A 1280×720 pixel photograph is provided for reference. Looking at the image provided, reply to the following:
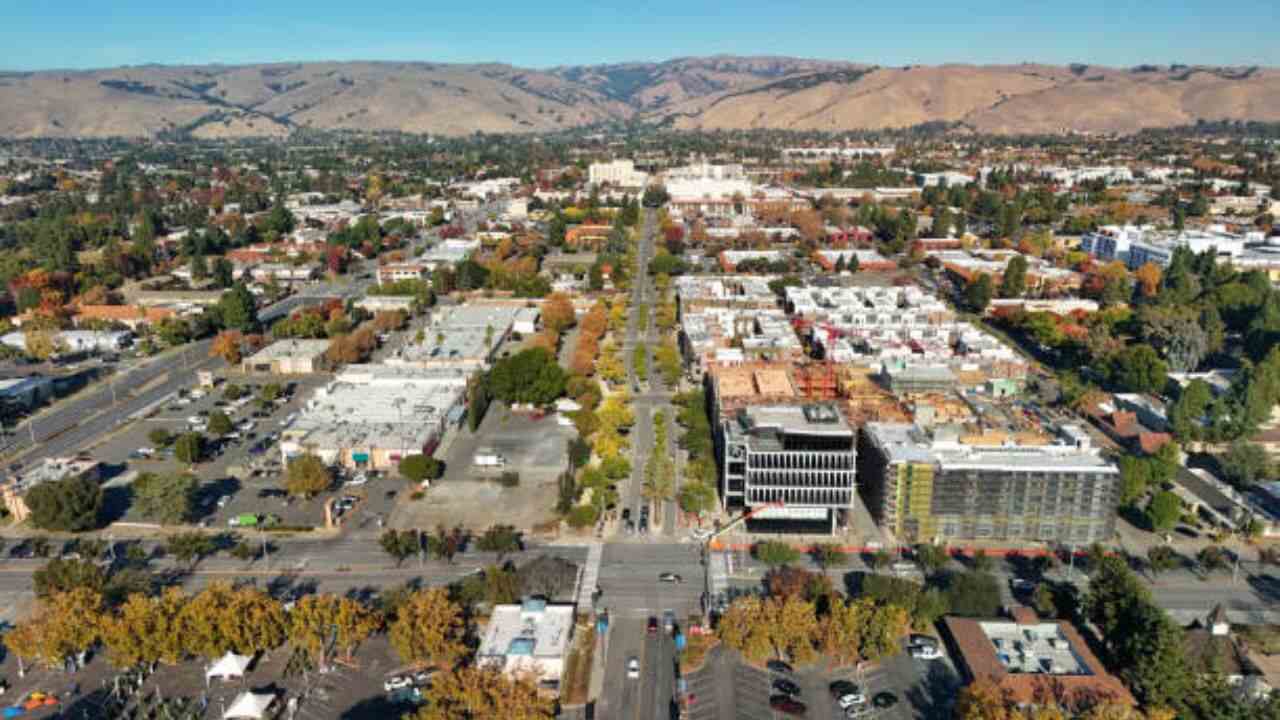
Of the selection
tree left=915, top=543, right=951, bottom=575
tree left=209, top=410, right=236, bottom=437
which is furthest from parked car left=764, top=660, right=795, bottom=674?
tree left=209, top=410, right=236, bottom=437

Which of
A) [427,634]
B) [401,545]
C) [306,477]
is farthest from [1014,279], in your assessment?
[427,634]

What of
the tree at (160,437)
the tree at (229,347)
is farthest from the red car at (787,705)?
the tree at (229,347)

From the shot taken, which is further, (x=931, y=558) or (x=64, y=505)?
(x=64, y=505)

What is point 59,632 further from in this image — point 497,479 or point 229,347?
point 229,347

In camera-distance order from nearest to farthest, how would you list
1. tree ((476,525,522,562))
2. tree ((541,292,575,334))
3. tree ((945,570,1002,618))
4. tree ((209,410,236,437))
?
tree ((945,570,1002,618)) < tree ((476,525,522,562)) < tree ((209,410,236,437)) < tree ((541,292,575,334))

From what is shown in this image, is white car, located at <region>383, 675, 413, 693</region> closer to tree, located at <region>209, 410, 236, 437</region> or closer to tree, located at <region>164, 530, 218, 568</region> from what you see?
tree, located at <region>164, 530, 218, 568</region>

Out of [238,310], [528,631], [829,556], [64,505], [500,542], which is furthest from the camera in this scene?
[238,310]
